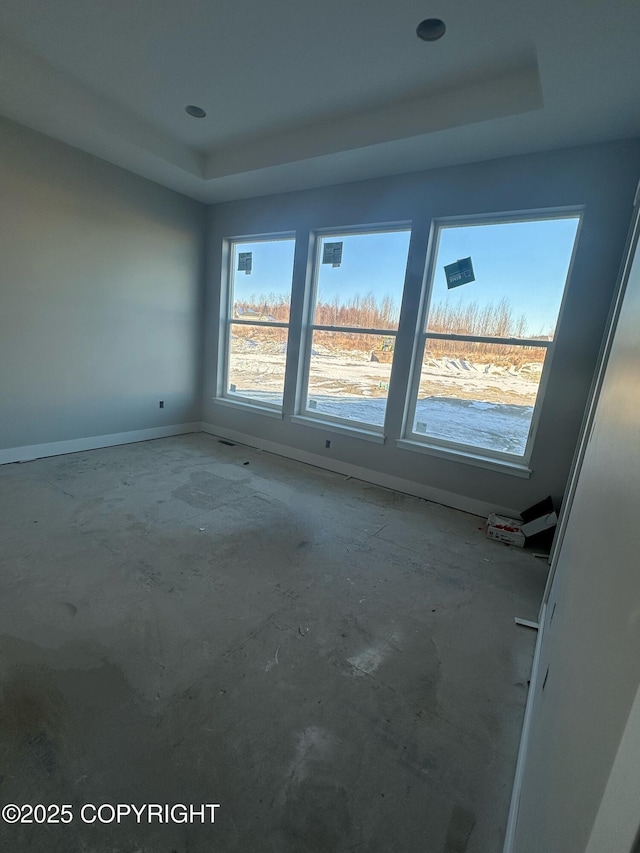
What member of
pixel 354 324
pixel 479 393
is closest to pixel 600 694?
pixel 479 393

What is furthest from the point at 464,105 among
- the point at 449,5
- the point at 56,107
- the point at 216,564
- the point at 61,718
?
the point at 61,718

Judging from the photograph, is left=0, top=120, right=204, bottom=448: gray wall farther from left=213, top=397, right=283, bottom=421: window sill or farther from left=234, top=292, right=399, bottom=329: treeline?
left=234, top=292, right=399, bottom=329: treeline

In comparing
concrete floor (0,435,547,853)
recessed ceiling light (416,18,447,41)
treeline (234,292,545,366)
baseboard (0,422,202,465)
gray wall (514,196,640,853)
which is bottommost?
concrete floor (0,435,547,853)

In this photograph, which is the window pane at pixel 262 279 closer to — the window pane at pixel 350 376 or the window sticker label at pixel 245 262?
the window sticker label at pixel 245 262

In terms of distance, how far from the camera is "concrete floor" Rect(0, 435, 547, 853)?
1.18m

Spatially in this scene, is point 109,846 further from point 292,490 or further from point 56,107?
point 56,107

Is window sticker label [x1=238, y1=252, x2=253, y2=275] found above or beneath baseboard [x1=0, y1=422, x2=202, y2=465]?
above

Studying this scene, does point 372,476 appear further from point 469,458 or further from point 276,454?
point 276,454

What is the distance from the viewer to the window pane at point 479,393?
318 cm

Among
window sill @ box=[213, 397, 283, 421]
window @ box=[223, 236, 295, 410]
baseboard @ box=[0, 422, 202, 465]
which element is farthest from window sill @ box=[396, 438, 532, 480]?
baseboard @ box=[0, 422, 202, 465]

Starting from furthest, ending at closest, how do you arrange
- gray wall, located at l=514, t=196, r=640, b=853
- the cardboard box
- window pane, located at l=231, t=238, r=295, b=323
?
window pane, located at l=231, t=238, r=295, b=323 → the cardboard box → gray wall, located at l=514, t=196, r=640, b=853

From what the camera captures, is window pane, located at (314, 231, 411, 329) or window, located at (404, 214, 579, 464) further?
window pane, located at (314, 231, 411, 329)

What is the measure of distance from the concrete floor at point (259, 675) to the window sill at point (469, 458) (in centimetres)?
62

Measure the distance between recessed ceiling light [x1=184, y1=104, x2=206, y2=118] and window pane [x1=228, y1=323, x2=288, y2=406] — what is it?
2.06 metres
